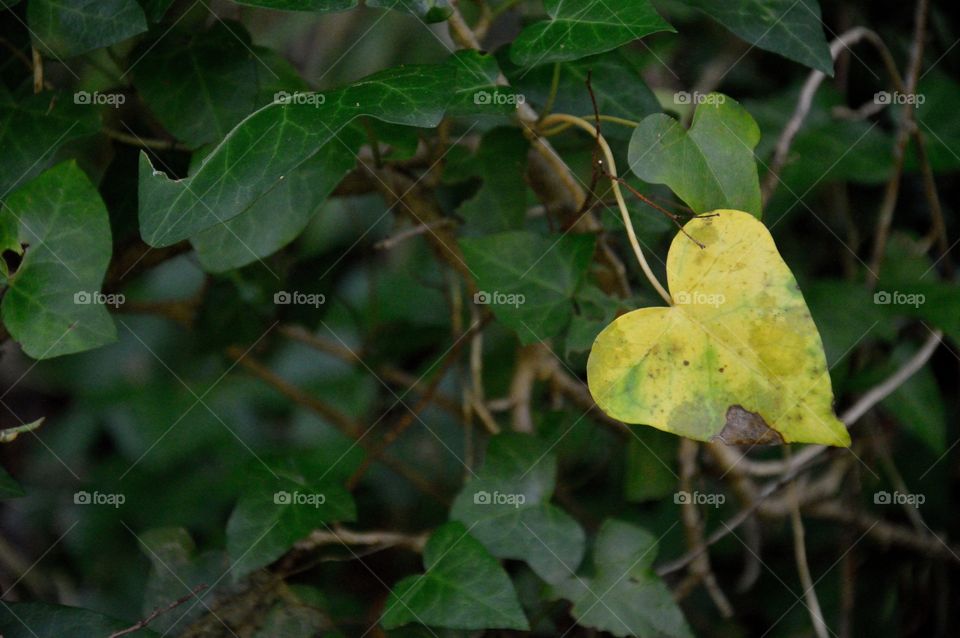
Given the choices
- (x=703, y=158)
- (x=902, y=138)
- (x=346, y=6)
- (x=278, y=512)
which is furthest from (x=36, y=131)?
(x=902, y=138)

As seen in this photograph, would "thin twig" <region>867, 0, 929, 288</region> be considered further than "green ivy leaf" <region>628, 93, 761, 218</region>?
Yes

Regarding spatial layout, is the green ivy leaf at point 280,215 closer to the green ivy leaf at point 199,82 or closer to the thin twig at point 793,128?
the green ivy leaf at point 199,82

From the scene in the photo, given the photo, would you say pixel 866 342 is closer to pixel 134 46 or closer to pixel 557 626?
pixel 557 626

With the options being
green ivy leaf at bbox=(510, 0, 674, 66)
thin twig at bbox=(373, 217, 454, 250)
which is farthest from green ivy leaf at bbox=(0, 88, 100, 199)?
green ivy leaf at bbox=(510, 0, 674, 66)

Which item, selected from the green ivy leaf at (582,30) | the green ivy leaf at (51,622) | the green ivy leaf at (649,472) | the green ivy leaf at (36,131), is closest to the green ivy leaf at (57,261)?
the green ivy leaf at (36,131)

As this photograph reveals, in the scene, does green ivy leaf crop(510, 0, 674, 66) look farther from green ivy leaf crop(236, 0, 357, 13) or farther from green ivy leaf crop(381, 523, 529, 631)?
green ivy leaf crop(381, 523, 529, 631)

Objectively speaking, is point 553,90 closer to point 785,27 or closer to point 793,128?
point 785,27

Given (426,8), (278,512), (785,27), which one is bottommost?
(278,512)
